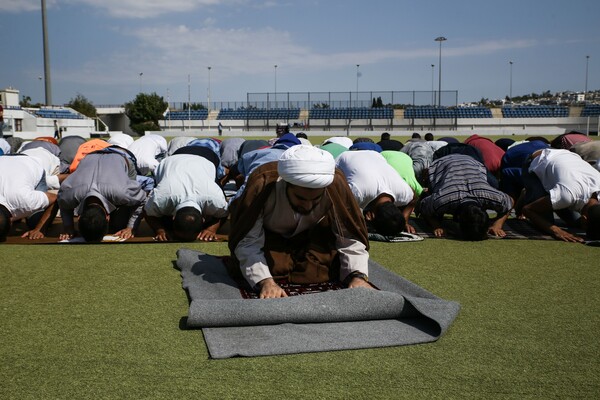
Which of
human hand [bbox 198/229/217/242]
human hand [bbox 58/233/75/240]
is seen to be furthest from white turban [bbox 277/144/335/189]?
human hand [bbox 58/233/75/240]

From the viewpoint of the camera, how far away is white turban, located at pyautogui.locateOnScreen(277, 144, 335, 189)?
10.9ft

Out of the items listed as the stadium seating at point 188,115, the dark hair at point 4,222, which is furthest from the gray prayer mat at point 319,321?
the stadium seating at point 188,115

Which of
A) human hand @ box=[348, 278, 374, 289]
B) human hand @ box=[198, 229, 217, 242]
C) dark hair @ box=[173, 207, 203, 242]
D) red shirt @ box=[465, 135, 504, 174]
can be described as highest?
red shirt @ box=[465, 135, 504, 174]

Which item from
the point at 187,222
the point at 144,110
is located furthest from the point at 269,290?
the point at 144,110

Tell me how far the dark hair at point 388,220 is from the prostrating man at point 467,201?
632 millimetres

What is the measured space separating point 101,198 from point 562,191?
4194 millimetres

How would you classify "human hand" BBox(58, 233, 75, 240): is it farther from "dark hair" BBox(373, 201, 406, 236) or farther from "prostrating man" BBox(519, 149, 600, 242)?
"prostrating man" BBox(519, 149, 600, 242)

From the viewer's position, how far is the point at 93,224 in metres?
4.90

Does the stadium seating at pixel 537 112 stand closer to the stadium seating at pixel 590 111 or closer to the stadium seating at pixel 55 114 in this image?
the stadium seating at pixel 590 111

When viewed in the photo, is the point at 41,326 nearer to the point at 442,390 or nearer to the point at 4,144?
the point at 442,390

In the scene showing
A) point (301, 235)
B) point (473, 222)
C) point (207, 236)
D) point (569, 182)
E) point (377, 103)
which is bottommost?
point (207, 236)

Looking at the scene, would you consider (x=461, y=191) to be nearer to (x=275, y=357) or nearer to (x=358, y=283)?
(x=358, y=283)

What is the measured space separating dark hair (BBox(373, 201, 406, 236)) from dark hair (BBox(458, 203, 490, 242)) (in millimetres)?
605

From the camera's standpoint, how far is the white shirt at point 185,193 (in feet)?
17.1
